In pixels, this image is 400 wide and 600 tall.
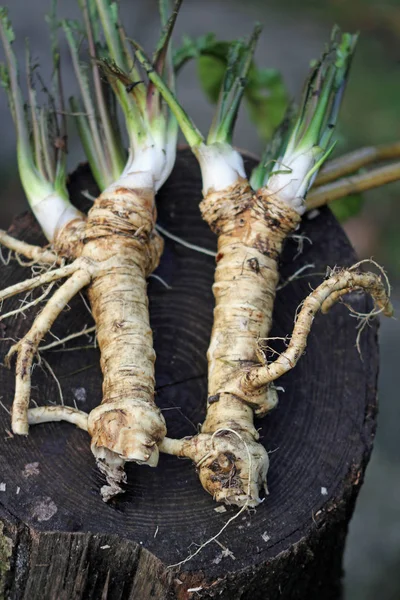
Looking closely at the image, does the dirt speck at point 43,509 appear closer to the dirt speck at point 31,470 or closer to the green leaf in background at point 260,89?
the dirt speck at point 31,470

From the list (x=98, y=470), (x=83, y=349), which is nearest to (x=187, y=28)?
(x=83, y=349)

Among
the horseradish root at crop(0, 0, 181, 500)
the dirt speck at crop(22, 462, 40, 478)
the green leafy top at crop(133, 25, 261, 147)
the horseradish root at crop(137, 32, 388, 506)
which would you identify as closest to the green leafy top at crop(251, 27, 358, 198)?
the horseradish root at crop(137, 32, 388, 506)

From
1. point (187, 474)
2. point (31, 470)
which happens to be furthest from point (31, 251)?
point (187, 474)

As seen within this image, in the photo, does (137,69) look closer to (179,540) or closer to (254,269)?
(254,269)

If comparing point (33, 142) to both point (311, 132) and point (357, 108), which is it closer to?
point (311, 132)

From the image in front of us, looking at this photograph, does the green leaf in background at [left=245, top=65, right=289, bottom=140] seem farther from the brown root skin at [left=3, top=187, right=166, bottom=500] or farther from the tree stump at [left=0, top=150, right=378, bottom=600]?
the brown root skin at [left=3, top=187, right=166, bottom=500]
